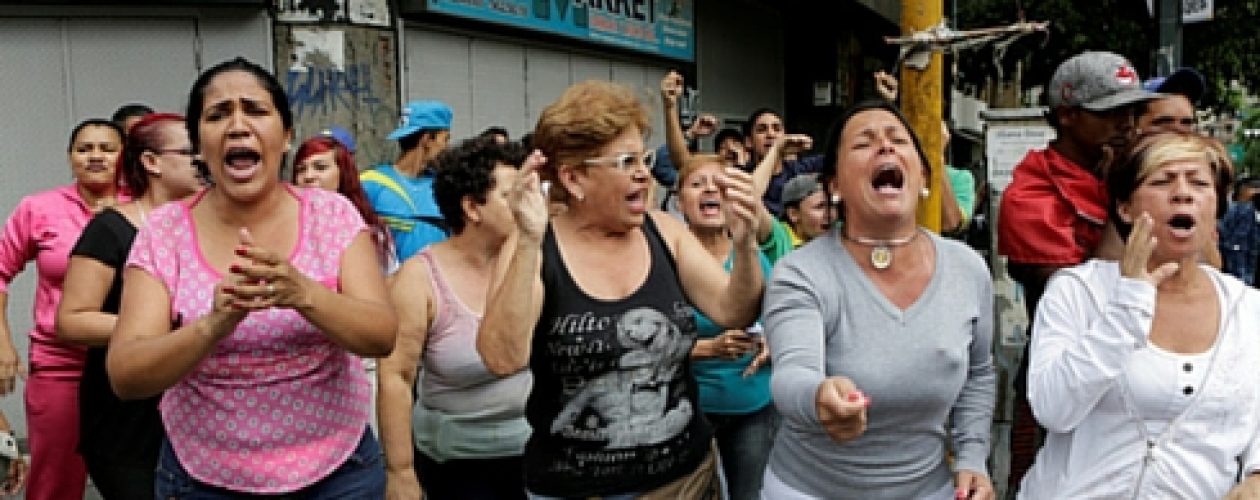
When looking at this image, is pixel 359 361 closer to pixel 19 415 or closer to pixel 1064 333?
pixel 1064 333

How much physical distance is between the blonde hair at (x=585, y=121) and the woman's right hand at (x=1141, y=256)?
1.25 metres

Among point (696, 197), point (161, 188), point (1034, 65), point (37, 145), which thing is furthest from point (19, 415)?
point (1034, 65)

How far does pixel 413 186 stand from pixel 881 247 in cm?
338

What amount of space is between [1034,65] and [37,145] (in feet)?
58.1

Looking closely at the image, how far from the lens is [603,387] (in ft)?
9.75

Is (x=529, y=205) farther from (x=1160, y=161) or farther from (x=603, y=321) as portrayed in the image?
(x=1160, y=161)

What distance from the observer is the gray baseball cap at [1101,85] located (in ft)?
11.5

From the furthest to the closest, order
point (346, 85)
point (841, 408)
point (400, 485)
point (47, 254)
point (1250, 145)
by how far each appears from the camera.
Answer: point (1250, 145) → point (346, 85) → point (47, 254) → point (400, 485) → point (841, 408)

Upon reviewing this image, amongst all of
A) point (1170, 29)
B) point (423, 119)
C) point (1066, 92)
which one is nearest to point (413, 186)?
point (423, 119)

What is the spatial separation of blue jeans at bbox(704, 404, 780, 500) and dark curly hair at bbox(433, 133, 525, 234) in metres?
1.14

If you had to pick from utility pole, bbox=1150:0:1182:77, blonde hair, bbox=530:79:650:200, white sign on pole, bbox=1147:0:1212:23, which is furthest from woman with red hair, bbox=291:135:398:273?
white sign on pole, bbox=1147:0:1212:23

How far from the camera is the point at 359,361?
9.82 ft

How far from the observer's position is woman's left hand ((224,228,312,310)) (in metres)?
2.39

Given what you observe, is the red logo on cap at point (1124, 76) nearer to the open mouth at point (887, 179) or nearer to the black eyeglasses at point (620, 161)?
the open mouth at point (887, 179)
